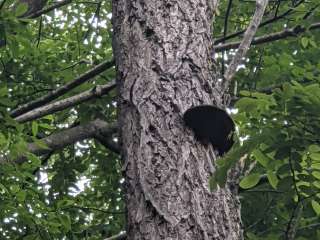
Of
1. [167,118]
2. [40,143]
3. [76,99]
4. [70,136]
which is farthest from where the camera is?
[70,136]

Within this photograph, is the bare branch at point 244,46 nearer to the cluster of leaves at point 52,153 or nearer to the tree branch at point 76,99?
the tree branch at point 76,99

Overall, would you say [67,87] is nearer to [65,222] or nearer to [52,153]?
[65,222]

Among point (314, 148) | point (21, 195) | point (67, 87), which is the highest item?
point (67, 87)

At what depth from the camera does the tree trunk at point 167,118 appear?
7.22 ft

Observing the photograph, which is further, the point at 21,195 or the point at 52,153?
the point at 52,153

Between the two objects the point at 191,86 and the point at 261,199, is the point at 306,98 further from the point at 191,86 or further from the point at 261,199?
the point at 261,199

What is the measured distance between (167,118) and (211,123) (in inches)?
7.1

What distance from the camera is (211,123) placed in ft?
8.01

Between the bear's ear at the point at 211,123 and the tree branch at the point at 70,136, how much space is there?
1.61 metres

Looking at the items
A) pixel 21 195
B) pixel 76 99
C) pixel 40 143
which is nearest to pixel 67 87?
pixel 76 99

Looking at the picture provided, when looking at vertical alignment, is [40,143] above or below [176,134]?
above

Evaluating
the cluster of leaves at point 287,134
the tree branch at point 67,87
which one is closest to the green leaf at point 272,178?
the cluster of leaves at point 287,134

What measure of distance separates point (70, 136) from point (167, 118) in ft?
5.47

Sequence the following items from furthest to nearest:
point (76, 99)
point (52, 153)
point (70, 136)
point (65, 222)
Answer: point (52, 153), point (65, 222), point (70, 136), point (76, 99)
